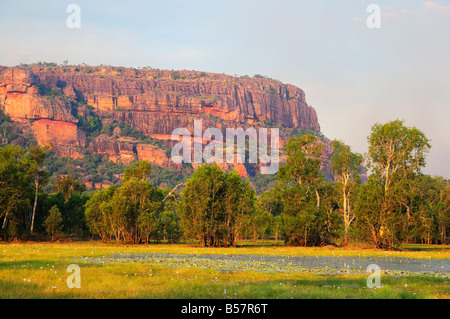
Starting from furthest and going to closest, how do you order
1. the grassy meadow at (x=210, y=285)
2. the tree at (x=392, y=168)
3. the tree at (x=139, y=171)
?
the tree at (x=139, y=171) → the tree at (x=392, y=168) → the grassy meadow at (x=210, y=285)

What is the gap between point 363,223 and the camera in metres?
50.4

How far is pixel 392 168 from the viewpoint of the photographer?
5181cm

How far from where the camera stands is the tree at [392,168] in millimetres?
48500

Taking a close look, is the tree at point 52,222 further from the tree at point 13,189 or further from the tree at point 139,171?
the tree at point 139,171

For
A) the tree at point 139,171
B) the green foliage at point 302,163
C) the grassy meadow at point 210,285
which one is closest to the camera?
the grassy meadow at point 210,285

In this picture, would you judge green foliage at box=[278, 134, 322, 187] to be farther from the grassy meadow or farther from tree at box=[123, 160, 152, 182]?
the grassy meadow

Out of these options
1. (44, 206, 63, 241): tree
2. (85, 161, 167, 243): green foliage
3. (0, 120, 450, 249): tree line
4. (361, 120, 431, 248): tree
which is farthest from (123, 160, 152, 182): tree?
(361, 120, 431, 248): tree

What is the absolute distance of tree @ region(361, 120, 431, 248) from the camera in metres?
48.5

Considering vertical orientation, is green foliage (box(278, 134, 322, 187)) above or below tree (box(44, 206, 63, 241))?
above

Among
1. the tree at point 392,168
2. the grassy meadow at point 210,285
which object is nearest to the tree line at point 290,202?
the tree at point 392,168

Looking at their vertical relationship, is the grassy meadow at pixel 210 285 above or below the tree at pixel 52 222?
above
